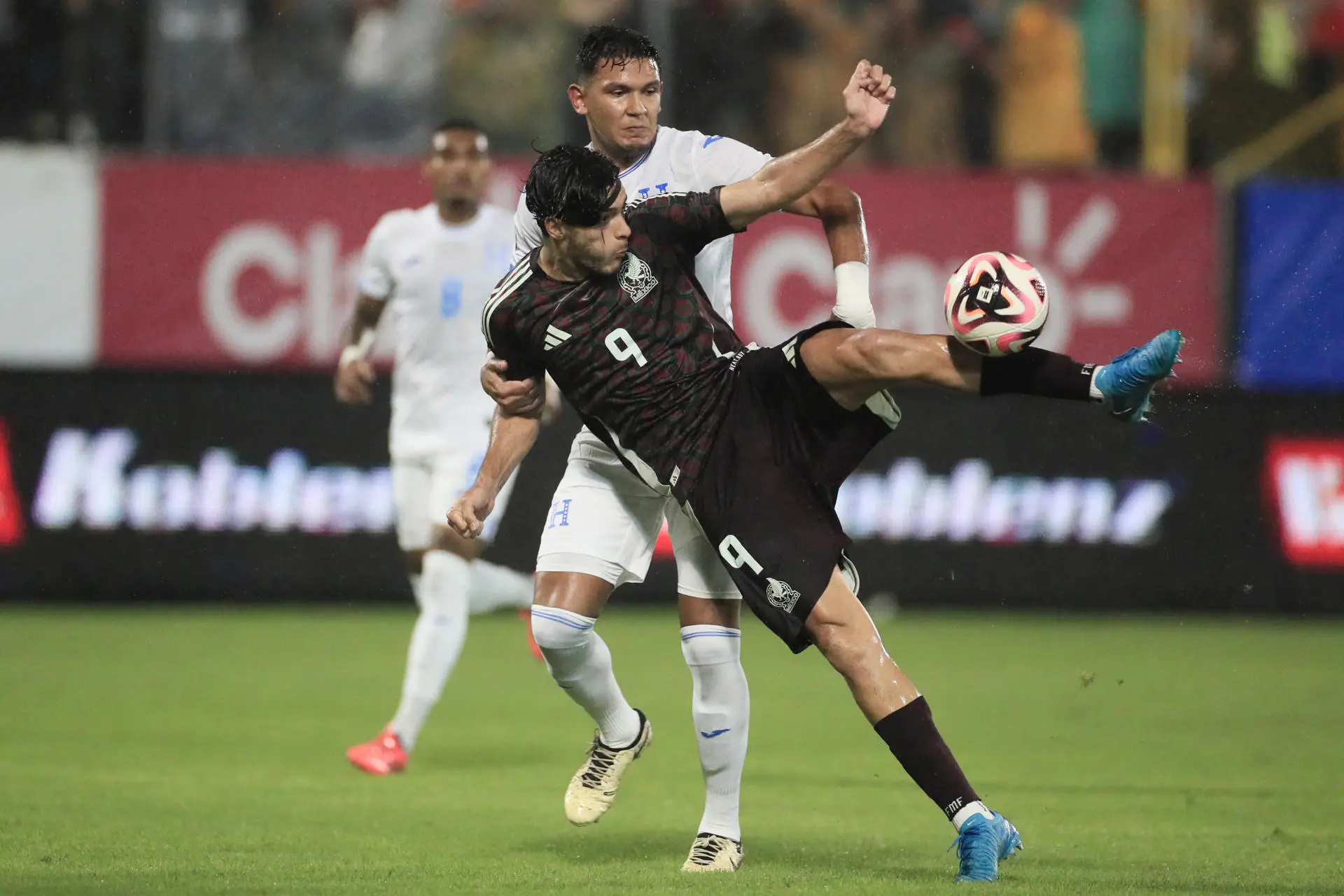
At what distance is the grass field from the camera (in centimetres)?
584

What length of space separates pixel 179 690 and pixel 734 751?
4.84 m

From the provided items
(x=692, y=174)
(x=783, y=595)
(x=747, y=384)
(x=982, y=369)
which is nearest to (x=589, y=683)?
(x=783, y=595)

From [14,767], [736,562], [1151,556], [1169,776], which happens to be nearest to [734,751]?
[736,562]

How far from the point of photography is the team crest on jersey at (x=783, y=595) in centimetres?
555

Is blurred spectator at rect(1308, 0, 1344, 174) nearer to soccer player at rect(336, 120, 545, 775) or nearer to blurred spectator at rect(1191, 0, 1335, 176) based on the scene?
blurred spectator at rect(1191, 0, 1335, 176)

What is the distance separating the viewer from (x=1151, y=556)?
13.1 metres

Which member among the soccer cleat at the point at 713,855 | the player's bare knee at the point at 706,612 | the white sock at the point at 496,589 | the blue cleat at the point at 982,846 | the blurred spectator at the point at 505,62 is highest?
the blurred spectator at the point at 505,62

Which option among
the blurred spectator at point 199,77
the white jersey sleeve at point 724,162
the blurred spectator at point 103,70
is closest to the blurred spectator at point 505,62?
the blurred spectator at point 199,77

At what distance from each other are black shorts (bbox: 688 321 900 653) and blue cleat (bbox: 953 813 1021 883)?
2.22ft

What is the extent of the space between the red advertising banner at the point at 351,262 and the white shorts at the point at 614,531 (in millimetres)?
8680

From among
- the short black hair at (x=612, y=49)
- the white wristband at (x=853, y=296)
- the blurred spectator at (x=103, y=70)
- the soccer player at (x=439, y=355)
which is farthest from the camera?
the blurred spectator at (x=103, y=70)

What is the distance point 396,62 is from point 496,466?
8.92 meters

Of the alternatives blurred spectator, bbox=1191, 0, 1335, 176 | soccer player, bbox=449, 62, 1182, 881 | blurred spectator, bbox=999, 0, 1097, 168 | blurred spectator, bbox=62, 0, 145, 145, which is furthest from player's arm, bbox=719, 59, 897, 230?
blurred spectator, bbox=1191, 0, 1335, 176

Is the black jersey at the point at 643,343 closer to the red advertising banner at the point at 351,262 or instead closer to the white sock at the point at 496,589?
the white sock at the point at 496,589
